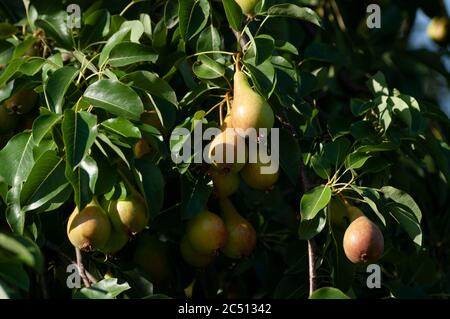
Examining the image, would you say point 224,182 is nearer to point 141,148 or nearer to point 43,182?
point 141,148

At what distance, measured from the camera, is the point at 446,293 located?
2195 millimetres

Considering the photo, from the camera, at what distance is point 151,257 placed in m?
1.99

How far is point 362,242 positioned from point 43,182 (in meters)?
0.59

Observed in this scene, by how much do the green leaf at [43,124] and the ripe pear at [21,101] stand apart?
0.93 feet

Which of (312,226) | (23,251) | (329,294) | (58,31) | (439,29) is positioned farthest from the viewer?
(439,29)

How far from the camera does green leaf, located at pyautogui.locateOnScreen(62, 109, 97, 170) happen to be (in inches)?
62.6

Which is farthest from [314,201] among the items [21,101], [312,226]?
[21,101]

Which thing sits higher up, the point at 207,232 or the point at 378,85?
the point at 378,85

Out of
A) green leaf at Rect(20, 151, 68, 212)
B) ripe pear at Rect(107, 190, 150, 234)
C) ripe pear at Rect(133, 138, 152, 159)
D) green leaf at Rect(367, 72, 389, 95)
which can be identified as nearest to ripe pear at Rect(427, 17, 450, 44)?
green leaf at Rect(367, 72, 389, 95)

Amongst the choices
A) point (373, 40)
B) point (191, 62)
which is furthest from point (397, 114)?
point (373, 40)

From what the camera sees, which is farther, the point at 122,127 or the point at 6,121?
the point at 6,121

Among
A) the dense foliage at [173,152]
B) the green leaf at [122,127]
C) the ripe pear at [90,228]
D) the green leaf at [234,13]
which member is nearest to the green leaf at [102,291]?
the dense foliage at [173,152]

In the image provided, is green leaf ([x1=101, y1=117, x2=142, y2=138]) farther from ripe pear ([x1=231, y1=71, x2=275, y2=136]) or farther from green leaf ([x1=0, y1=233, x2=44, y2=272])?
green leaf ([x1=0, y1=233, x2=44, y2=272])

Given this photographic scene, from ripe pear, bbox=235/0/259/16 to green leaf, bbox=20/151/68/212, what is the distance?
1.67ft
